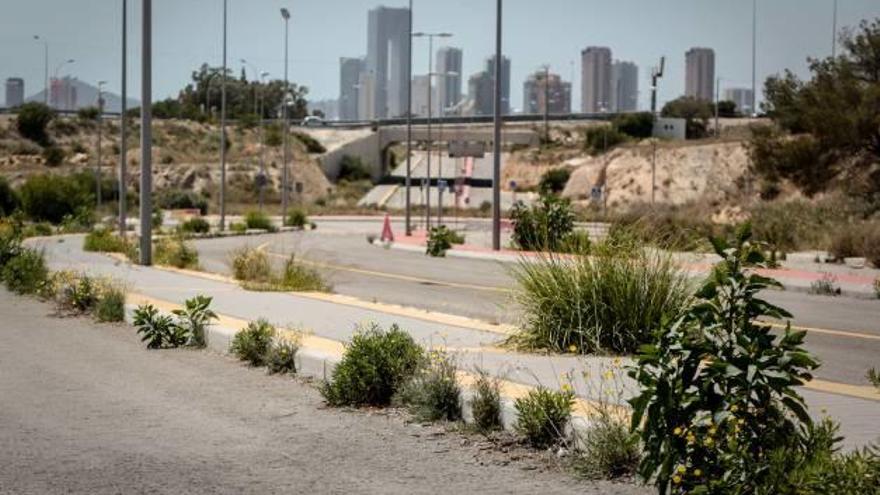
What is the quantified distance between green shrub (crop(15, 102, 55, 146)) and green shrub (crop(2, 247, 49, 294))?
102 meters

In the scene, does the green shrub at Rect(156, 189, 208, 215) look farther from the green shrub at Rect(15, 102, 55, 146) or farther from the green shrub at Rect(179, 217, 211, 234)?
the green shrub at Rect(179, 217, 211, 234)

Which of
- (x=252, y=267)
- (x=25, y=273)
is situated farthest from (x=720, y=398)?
(x=25, y=273)

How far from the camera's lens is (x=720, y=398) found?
20.6ft

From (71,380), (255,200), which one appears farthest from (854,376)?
(255,200)

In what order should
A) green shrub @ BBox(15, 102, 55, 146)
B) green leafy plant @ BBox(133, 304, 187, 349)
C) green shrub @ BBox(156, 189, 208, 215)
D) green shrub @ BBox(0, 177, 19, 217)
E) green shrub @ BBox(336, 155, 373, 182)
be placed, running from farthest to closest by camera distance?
1. green shrub @ BBox(336, 155, 373, 182)
2. green shrub @ BBox(15, 102, 55, 146)
3. green shrub @ BBox(156, 189, 208, 215)
4. green shrub @ BBox(0, 177, 19, 217)
5. green leafy plant @ BBox(133, 304, 187, 349)

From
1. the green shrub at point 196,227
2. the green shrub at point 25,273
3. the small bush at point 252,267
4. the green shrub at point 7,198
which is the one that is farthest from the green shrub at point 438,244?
the green shrub at point 7,198

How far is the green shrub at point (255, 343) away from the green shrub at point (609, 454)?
16.4ft

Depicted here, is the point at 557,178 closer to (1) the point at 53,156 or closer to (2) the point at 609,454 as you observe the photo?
(1) the point at 53,156

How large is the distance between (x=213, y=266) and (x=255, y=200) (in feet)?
270

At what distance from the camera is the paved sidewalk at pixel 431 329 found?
28.9 feet

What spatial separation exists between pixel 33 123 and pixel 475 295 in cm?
10690

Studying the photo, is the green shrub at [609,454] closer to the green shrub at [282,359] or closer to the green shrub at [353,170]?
the green shrub at [282,359]

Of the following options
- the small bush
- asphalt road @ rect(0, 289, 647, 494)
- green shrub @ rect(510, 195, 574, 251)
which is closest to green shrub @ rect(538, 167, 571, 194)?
green shrub @ rect(510, 195, 574, 251)

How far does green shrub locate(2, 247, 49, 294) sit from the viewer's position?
1973cm
